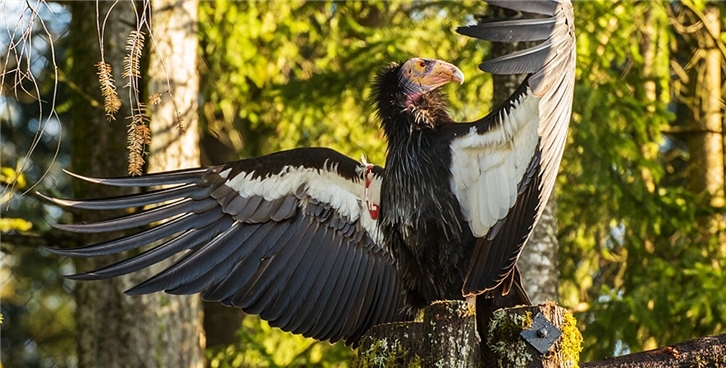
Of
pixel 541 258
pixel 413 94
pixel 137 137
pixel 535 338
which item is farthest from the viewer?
pixel 541 258

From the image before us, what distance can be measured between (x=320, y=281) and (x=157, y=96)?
2249 mm

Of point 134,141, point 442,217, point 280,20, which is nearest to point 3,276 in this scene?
point 280,20

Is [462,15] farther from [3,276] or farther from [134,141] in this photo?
[134,141]

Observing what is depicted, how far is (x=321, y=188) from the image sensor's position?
16.7 ft

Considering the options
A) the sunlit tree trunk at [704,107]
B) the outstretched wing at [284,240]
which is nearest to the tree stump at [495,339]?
the outstretched wing at [284,240]

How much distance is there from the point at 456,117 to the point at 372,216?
301 cm

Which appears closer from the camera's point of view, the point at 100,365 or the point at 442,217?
the point at 442,217

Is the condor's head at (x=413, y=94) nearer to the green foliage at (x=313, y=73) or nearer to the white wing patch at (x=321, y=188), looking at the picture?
the white wing patch at (x=321, y=188)

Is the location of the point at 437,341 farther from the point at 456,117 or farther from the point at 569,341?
the point at 456,117

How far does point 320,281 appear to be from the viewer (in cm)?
511

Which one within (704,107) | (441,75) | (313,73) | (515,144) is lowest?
(515,144)

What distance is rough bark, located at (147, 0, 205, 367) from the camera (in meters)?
5.79

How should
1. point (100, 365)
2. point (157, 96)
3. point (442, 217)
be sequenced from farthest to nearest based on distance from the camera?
point (100, 365) < point (442, 217) < point (157, 96)

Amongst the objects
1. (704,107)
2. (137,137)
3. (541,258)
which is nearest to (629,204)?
(704,107)
